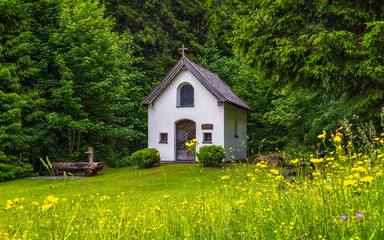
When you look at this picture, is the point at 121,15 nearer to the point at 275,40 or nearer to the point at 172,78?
the point at 172,78

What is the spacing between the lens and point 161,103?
2097cm

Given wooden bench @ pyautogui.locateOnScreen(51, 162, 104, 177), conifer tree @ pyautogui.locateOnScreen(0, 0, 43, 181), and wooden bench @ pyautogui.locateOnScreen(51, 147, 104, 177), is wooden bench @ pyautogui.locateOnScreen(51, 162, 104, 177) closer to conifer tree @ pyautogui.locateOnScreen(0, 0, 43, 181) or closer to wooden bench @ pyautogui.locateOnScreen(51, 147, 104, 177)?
wooden bench @ pyautogui.locateOnScreen(51, 147, 104, 177)

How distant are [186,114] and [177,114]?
23.4 inches

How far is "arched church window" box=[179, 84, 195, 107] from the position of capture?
68.0 feet

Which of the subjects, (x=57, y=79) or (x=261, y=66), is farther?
(x=57, y=79)

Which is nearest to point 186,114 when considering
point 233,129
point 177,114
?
point 177,114

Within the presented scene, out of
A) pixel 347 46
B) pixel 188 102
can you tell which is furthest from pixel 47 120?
pixel 347 46

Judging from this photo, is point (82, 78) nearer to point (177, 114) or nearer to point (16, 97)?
point (16, 97)

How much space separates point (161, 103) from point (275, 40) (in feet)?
36.7

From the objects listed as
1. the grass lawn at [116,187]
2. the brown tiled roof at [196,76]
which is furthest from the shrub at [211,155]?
the brown tiled roof at [196,76]

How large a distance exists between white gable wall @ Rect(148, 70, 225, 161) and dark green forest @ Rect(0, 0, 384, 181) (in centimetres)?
175

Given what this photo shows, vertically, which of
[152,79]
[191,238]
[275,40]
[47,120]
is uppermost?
[152,79]

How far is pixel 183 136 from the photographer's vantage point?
20516 mm

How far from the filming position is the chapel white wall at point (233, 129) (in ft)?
65.7
